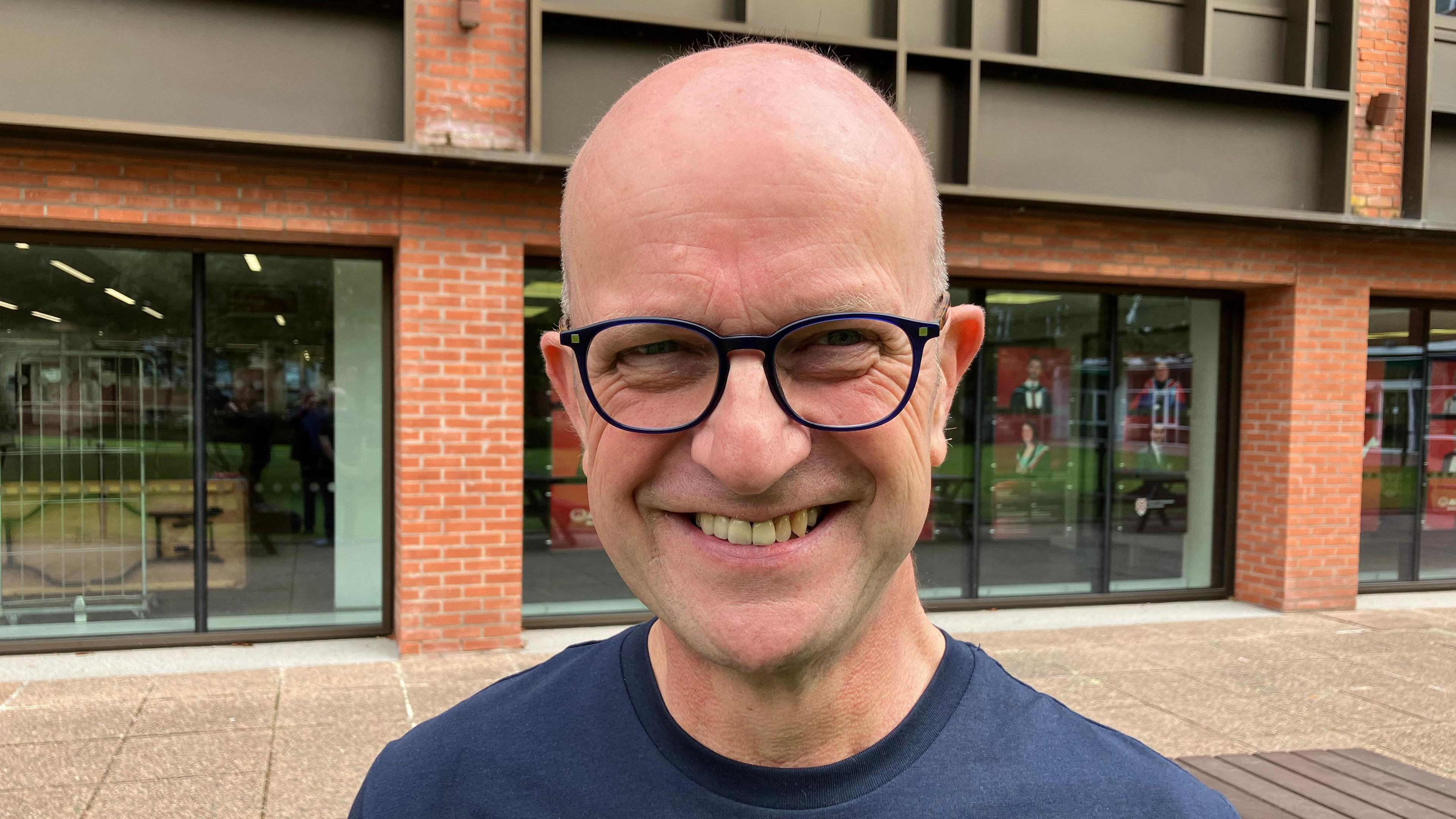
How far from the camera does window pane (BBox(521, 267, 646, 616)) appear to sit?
6.99 m

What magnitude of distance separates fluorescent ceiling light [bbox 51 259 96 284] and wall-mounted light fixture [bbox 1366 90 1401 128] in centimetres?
934

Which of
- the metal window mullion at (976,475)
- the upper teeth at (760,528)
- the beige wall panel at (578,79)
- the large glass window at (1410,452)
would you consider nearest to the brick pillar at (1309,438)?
the large glass window at (1410,452)

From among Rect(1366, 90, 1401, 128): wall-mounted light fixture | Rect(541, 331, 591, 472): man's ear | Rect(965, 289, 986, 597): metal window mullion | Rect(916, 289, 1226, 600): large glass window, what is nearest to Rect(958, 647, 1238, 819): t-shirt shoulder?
Rect(541, 331, 591, 472): man's ear

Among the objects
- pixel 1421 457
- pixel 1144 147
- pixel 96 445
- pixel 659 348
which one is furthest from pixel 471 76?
pixel 1421 457

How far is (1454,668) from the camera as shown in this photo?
6.31m

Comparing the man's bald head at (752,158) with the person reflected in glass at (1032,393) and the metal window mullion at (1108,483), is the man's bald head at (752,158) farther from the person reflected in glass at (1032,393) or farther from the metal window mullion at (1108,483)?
the metal window mullion at (1108,483)

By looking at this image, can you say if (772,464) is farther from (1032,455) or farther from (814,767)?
(1032,455)

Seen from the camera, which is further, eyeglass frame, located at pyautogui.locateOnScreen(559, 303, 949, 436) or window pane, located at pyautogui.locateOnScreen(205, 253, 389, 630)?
window pane, located at pyautogui.locateOnScreen(205, 253, 389, 630)

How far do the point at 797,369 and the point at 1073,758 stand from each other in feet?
1.86

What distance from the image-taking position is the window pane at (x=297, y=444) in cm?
647

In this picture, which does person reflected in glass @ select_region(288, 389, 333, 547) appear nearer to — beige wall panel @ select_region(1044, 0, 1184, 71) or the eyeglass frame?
beige wall panel @ select_region(1044, 0, 1184, 71)

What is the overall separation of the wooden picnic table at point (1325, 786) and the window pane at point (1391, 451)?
5852 mm

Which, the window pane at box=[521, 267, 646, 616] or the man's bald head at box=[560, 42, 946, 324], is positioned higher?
the man's bald head at box=[560, 42, 946, 324]

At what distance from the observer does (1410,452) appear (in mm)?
9023
